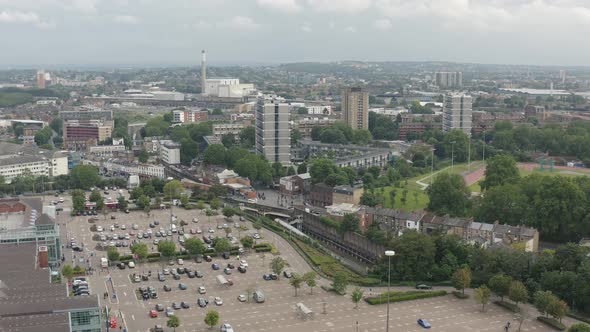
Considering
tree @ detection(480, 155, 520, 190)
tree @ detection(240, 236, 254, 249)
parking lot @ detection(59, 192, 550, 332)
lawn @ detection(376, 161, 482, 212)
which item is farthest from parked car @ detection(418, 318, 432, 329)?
tree @ detection(480, 155, 520, 190)

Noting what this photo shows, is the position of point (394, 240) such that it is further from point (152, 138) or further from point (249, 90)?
point (249, 90)

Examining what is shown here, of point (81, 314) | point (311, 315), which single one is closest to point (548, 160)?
point (311, 315)

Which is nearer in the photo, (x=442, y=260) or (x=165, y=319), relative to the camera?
(x=165, y=319)

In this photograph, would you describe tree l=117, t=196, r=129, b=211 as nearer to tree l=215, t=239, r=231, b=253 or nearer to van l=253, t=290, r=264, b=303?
tree l=215, t=239, r=231, b=253

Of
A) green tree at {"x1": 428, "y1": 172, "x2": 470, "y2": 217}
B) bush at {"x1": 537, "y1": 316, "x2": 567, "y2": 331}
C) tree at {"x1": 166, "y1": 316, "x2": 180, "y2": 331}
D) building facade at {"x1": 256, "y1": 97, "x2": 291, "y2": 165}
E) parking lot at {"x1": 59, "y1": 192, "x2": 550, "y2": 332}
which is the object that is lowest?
parking lot at {"x1": 59, "y1": 192, "x2": 550, "y2": 332}

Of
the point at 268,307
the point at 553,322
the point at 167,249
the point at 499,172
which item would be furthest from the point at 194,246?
the point at 499,172

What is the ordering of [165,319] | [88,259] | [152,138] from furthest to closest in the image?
[152,138] < [88,259] < [165,319]

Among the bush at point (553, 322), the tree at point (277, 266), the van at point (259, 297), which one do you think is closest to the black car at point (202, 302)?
the van at point (259, 297)

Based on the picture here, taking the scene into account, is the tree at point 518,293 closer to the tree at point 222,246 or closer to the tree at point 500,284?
the tree at point 500,284
